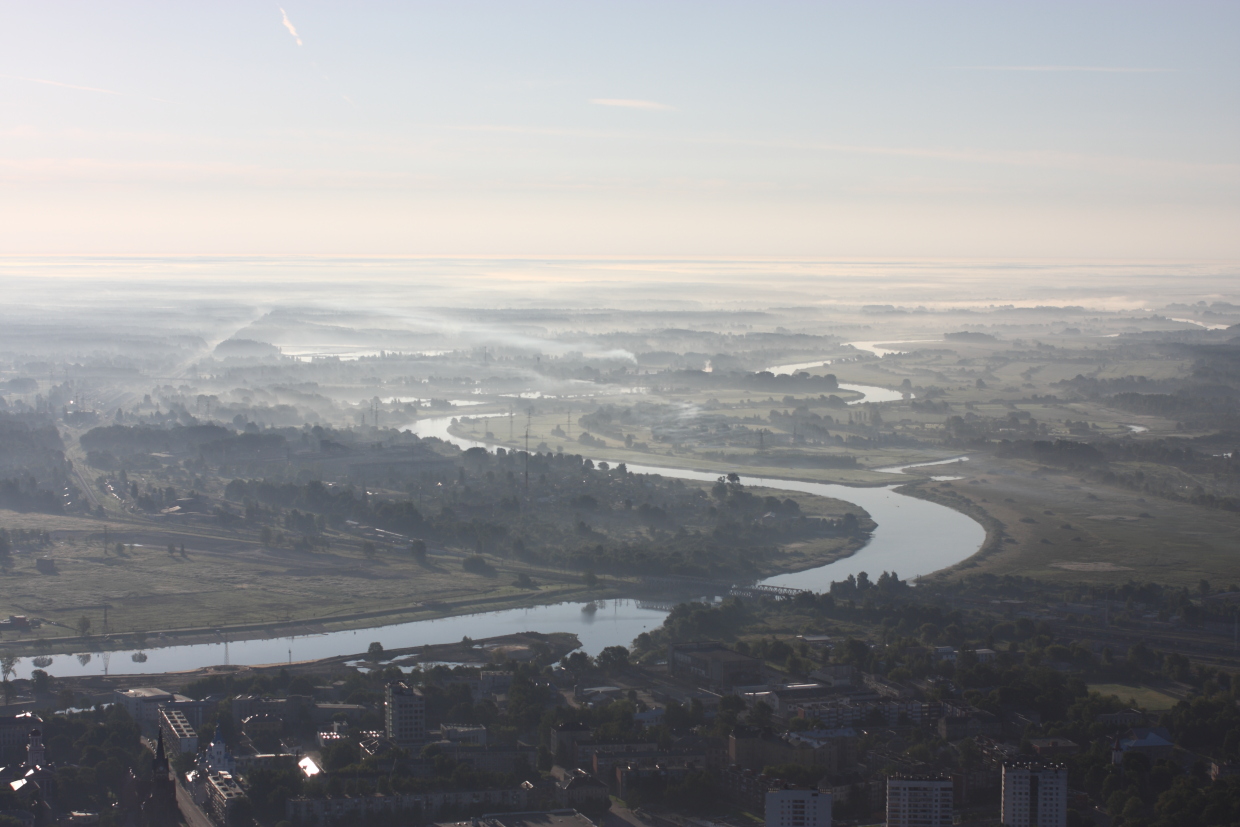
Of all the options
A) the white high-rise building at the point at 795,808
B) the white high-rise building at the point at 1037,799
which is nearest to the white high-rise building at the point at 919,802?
the white high-rise building at the point at 1037,799

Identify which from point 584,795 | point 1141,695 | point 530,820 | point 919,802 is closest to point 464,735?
point 584,795

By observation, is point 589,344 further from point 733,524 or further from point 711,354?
point 733,524

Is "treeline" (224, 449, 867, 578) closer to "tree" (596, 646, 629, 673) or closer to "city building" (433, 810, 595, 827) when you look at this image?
"tree" (596, 646, 629, 673)

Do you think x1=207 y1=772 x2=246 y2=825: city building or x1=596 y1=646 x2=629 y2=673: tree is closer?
x1=207 y1=772 x2=246 y2=825: city building

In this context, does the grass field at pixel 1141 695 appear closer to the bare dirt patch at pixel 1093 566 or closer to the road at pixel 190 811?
the bare dirt patch at pixel 1093 566

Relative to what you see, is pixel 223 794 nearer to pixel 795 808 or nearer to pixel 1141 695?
pixel 795 808

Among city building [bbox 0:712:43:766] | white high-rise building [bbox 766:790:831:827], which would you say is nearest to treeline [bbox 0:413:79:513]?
city building [bbox 0:712:43:766]
